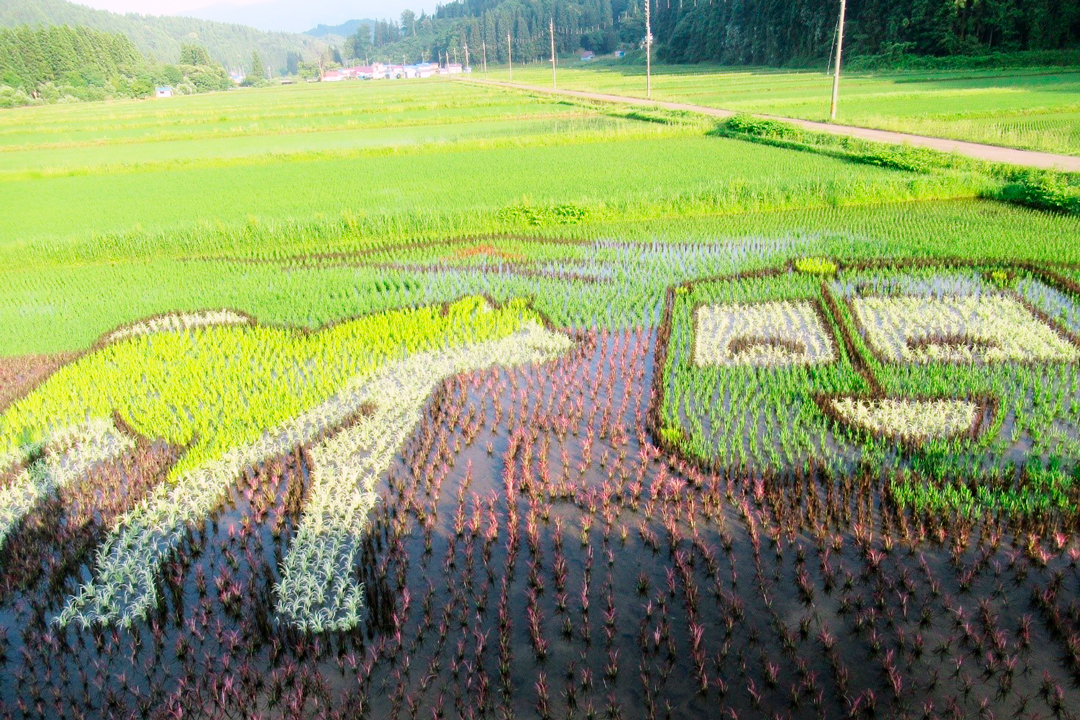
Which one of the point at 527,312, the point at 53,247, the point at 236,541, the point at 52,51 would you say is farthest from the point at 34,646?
the point at 52,51

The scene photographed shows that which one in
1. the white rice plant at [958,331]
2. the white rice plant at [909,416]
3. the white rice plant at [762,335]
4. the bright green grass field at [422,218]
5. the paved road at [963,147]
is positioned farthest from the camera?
the paved road at [963,147]

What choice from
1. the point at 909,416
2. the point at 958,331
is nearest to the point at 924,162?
the point at 958,331

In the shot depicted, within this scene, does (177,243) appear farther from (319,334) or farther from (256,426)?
(256,426)

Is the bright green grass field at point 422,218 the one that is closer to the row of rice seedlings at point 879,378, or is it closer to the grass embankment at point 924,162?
the grass embankment at point 924,162

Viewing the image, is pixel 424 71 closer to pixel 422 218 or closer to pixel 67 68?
pixel 67 68

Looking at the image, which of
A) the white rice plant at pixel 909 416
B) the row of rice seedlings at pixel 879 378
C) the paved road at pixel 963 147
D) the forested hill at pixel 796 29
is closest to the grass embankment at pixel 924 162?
the paved road at pixel 963 147

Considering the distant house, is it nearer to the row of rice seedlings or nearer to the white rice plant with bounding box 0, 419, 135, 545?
the row of rice seedlings

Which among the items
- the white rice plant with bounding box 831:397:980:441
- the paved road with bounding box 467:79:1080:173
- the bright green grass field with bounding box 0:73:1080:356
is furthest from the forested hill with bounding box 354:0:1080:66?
the white rice plant with bounding box 831:397:980:441
